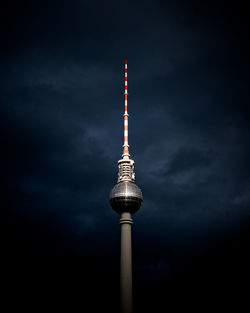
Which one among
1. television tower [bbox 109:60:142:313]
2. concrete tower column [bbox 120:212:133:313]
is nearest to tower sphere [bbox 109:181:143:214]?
television tower [bbox 109:60:142:313]

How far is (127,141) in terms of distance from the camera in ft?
225

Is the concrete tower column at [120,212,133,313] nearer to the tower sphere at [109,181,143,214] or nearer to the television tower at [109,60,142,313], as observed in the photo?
the television tower at [109,60,142,313]

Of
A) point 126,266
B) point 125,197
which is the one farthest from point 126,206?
point 126,266

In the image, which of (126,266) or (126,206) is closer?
(126,266)

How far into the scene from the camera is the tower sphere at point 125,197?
62.9 m

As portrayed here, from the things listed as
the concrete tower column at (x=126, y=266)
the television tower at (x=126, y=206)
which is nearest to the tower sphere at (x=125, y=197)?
the television tower at (x=126, y=206)

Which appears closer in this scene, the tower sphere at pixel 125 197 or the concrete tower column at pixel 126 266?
the concrete tower column at pixel 126 266

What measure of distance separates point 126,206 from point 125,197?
172cm

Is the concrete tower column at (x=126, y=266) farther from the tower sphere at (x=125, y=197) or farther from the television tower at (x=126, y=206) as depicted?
the tower sphere at (x=125, y=197)

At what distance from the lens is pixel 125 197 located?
62781 mm

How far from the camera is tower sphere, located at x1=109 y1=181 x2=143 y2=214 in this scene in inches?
2477

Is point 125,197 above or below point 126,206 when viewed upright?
above

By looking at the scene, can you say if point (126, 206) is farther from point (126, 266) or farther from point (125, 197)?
point (126, 266)

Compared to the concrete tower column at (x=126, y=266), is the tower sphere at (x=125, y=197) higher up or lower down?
higher up
